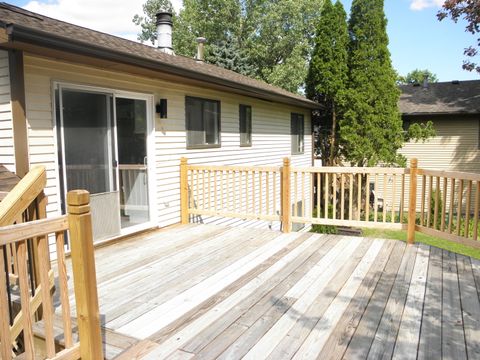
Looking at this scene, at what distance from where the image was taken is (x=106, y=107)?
15.7 ft

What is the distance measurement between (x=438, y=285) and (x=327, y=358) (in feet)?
5.63

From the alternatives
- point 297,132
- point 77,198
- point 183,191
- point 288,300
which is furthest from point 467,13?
point 77,198

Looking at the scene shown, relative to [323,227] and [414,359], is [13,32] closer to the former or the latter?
[414,359]

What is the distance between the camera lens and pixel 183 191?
6172 millimetres

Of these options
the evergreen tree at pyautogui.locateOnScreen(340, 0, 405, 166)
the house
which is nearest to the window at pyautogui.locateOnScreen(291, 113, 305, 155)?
the evergreen tree at pyautogui.locateOnScreen(340, 0, 405, 166)

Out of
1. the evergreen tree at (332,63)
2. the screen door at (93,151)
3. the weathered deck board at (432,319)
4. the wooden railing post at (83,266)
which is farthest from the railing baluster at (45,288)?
the evergreen tree at (332,63)

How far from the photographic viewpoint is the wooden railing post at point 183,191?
20.0 feet

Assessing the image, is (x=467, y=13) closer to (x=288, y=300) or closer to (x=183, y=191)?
(x=183, y=191)

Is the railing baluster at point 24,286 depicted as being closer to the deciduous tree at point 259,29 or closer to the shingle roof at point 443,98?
the shingle roof at point 443,98

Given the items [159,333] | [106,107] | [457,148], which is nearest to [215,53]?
[457,148]

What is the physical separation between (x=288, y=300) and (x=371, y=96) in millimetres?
9102

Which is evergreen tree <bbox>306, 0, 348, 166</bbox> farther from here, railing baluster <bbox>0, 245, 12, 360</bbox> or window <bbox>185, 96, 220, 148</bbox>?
railing baluster <bbox>0, 245, 12, 360</bbox>

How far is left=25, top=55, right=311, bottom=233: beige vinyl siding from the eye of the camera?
4.02 metres

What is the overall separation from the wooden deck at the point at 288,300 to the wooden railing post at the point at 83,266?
43 cm
